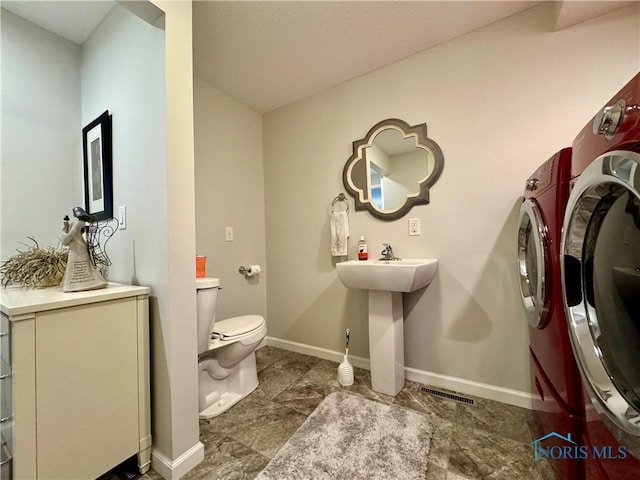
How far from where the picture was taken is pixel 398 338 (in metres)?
1.60

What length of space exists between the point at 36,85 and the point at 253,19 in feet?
4.26

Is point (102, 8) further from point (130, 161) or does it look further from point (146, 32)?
point (130, 161)

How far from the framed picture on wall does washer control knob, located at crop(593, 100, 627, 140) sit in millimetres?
1864

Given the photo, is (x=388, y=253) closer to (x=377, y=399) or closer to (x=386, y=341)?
(x=386, y=341)

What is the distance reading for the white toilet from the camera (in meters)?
1.31

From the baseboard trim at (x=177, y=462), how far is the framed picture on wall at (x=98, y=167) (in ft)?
3.77

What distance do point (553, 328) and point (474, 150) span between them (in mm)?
1109

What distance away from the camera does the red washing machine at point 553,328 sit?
0.80 m

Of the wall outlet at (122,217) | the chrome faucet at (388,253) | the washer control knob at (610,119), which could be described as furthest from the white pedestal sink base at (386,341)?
the wall outlet at (122,217)

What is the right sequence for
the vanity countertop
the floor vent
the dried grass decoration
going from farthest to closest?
the floor vent
the dried grass decoration
the vanity countertop

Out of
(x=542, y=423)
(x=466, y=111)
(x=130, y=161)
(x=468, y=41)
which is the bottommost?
(x=542, y=423)

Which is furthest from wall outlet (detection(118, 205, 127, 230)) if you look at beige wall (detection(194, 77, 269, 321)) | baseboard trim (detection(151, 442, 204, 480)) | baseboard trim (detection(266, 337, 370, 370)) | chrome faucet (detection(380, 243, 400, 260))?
baseboard trim (detection(266, 337, 370, 370))

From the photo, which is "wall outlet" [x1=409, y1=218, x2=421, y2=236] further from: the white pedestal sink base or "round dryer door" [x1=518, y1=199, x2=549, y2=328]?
"round dryer door" [x1=518, y1=199, x2=549, y2=328]

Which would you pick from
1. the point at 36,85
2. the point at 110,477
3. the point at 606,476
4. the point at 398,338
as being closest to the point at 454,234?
the point at 398,338
